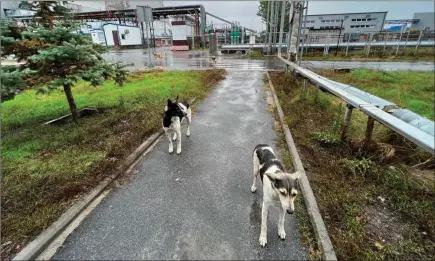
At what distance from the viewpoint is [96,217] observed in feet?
10.1

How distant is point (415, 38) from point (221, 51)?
2678 centimetres

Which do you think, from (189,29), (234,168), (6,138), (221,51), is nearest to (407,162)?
(234,168)

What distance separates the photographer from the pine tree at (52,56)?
15.2 feet

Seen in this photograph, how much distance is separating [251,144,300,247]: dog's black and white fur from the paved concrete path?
0.23 metres

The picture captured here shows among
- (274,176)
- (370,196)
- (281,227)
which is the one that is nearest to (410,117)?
(370,196)

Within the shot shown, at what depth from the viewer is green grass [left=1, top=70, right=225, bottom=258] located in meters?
3.02

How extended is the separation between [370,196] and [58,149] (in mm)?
5719

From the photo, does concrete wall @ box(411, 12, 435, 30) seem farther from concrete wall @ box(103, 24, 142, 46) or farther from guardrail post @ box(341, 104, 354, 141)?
concrete wall @ box(103, 24, 142, 46)

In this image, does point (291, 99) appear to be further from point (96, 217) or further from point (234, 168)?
point (96, 217)

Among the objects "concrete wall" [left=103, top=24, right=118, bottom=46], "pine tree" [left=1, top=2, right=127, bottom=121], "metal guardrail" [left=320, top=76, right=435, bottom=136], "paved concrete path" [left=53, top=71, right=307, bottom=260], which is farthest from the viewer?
"concrete wall" [left=103, top=24, right=118, bottom=46]

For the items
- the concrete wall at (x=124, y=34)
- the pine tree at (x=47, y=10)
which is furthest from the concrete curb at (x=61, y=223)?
the concrete wall at (x=124, y=34)

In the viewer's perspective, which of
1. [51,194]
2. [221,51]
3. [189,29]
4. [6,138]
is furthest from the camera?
[189,29]

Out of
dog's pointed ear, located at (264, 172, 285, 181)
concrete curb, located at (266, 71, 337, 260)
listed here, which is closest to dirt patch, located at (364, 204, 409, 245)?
concrete curb, located at (266, 71, 337, 260)

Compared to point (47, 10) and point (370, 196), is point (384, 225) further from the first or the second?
point (47, 10)
